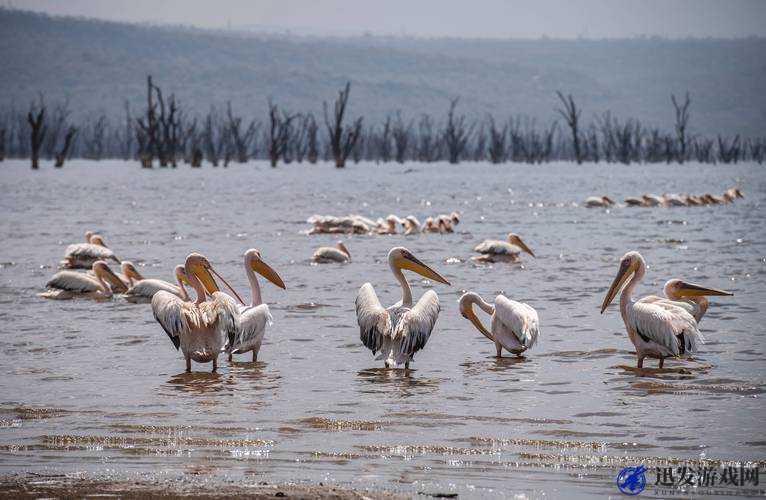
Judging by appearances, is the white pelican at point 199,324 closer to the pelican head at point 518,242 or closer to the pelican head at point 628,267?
the pelican head at point 628,267

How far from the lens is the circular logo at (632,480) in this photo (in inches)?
199

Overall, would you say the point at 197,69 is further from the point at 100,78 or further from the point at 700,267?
the point at 700,267

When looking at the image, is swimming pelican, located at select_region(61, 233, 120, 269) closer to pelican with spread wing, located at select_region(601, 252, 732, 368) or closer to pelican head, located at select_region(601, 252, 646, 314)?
pelican head, located at select_region(601, 252, 646, 314)

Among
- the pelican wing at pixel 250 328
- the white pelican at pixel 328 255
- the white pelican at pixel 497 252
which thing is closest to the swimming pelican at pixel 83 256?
the white pelican at pixel 328 255

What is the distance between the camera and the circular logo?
16.6 ft

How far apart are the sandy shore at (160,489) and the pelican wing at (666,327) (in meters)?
3.71

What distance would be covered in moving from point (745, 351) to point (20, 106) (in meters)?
139

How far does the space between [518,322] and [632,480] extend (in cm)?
332

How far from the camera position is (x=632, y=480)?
5238mm

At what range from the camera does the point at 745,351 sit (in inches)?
349

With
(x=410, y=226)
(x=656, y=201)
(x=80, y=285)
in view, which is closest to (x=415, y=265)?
(x=80, y=285)

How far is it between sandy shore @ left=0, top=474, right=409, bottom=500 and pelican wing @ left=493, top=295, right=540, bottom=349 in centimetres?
366

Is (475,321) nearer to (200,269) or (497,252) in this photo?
(200,269)

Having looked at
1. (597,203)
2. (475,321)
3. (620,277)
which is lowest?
(475,321)
